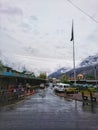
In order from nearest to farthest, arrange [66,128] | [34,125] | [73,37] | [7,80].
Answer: [66,128] < [34,125] < [7,80] < [73,37]

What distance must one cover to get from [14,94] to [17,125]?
23.4m

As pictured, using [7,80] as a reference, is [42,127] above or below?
below

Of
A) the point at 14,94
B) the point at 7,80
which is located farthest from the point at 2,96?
the point at 7,80

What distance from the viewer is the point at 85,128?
41.2 feet

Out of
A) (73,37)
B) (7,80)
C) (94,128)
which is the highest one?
(73,37)

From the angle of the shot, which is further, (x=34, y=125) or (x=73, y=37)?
(x=73, y=37)

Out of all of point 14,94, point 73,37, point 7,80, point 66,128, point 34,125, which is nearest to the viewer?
point 66,128

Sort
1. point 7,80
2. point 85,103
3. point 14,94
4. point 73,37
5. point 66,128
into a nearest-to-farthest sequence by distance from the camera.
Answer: point 66,128
point 85,103
point 14,94
point 7,80
point 73,37

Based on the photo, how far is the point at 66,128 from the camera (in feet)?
41.2

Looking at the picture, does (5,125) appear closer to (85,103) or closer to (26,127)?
(26,127)

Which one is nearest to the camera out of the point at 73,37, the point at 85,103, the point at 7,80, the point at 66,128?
the point at 66,128

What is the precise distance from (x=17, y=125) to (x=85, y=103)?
1673 cm

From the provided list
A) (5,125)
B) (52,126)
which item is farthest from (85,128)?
(5,125)

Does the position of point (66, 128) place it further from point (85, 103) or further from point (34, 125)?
point (85, 103)
